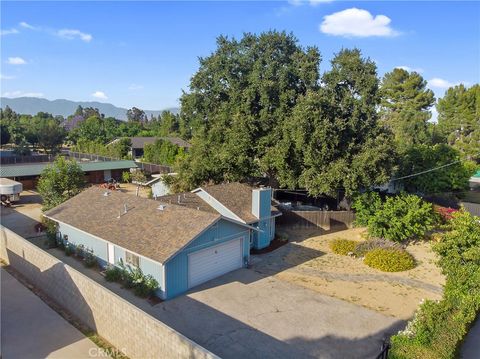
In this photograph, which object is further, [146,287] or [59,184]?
[59,184]

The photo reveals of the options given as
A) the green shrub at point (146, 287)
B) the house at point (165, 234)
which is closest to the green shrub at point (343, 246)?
the house at point (165, 234)

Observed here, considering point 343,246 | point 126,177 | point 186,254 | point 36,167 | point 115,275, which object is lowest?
point 343,246

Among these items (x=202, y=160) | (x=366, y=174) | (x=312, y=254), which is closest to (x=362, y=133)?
(x=366, y=174)

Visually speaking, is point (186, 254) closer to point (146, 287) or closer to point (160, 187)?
point (146, 287)

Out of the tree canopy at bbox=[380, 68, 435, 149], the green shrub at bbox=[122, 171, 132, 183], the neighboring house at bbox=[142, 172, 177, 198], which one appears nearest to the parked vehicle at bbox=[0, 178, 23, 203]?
the neighboring house at bbox=[142, 172, 177, 198]

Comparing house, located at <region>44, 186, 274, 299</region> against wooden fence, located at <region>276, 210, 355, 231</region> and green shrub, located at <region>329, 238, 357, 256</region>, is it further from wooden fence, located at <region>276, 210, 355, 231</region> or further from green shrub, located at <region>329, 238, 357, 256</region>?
wooden fence, located at <region>276, 210, 355, 231</region>

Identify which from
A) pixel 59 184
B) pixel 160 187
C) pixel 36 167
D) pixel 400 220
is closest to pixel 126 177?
pixel 36 167

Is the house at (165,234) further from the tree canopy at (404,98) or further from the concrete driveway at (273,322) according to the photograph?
the tree canopy at (404,98)
